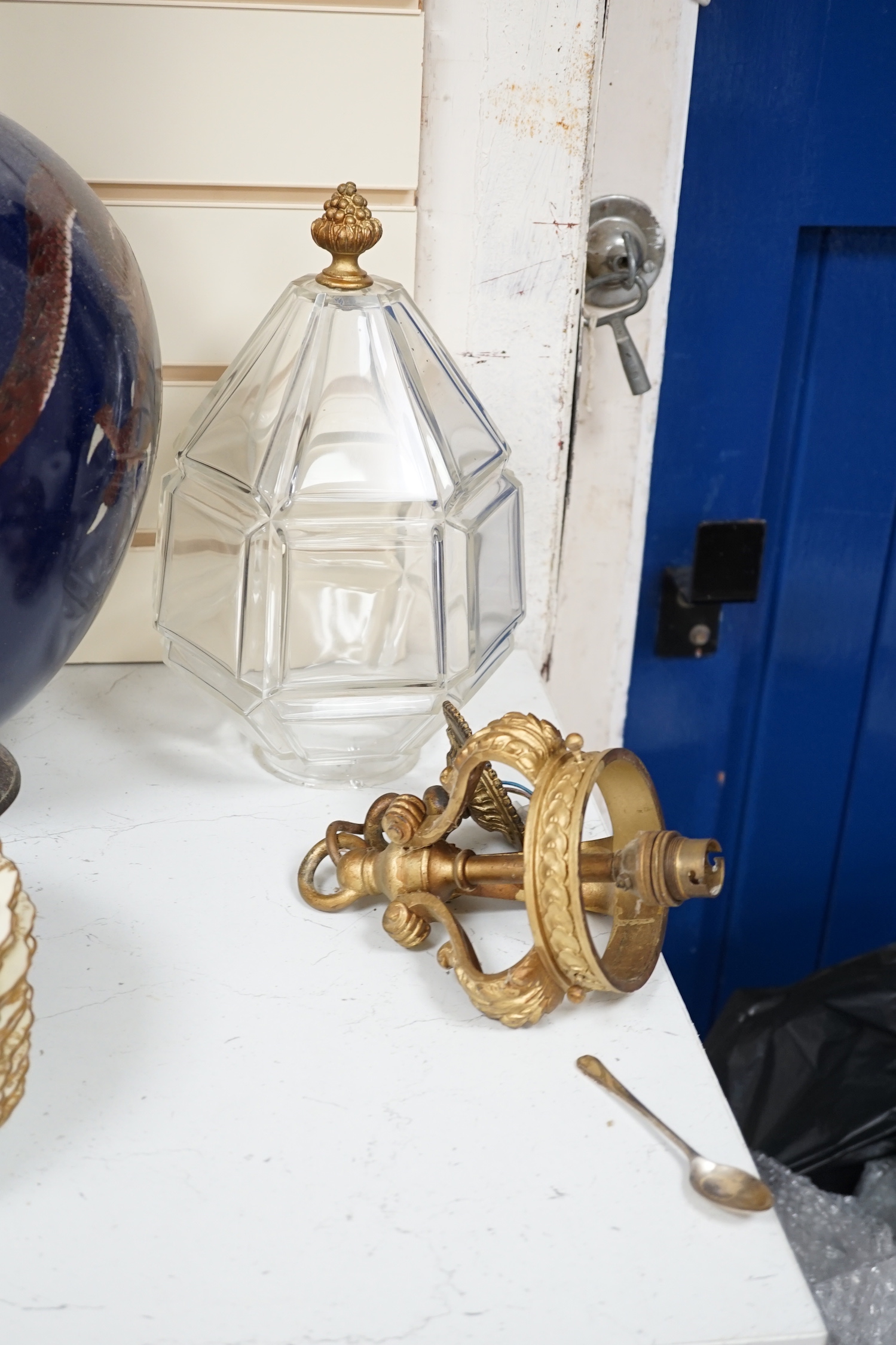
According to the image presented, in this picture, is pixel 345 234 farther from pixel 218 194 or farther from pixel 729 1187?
pixel 729 1187

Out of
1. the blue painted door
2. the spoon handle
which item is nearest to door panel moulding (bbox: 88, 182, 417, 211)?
the blue painted door

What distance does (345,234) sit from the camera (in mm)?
626

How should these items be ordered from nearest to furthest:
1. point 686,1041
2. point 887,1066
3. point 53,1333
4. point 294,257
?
1. point 53,1333
2. point 686,1041
3. point 294,257
4. point 887,1066

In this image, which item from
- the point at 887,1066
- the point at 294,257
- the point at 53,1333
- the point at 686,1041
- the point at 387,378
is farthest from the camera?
the point at 887,1066

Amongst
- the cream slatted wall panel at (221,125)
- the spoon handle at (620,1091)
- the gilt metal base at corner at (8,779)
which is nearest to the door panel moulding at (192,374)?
the cream slatted wall panel at (221,125)

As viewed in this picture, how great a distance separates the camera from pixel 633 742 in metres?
1.10

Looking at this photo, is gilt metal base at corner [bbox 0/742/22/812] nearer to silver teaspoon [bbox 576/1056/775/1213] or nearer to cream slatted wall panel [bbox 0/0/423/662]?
cream slatted wall panel [bbox 0/0/423/662]

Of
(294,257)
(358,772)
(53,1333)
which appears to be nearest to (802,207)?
(294,257)

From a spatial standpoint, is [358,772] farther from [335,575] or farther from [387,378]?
[387,378]

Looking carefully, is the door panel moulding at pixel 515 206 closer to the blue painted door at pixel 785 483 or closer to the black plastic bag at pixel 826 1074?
the blue painted door at pixel 785 483

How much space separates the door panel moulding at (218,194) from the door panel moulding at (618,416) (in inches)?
7.8

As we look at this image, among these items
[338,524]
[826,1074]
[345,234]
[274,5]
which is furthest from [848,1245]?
[274,5]

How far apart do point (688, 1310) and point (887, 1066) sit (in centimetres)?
65

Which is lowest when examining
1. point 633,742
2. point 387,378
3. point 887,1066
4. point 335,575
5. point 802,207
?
point 887,1066
